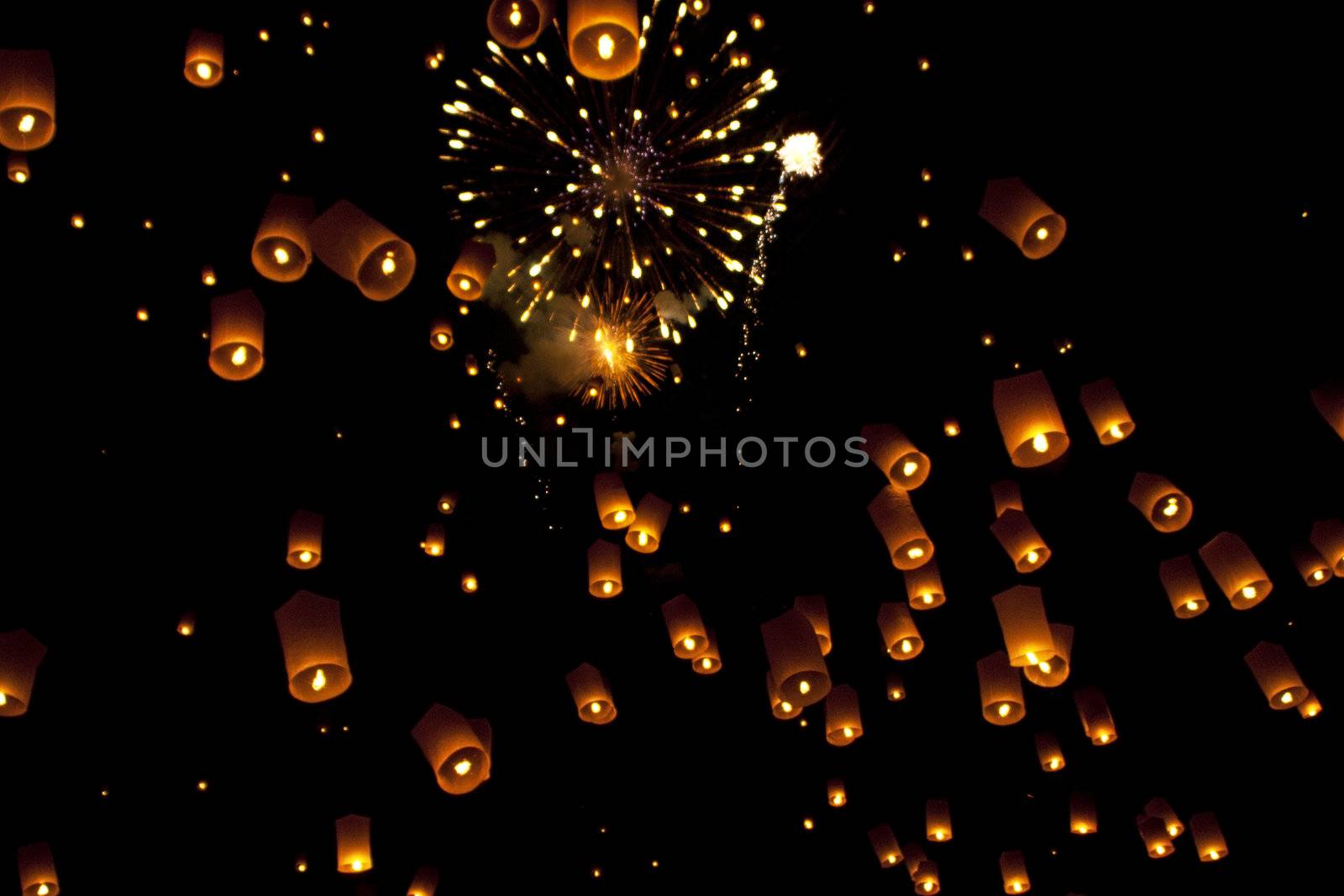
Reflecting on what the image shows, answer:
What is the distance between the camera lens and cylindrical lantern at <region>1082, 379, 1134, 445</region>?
8.98ft

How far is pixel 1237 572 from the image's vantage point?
2.70m

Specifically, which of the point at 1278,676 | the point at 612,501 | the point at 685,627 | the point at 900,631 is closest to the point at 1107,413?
the point at 900,631

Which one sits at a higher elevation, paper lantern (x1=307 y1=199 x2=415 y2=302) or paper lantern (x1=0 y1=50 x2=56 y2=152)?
paper lantern (x1=0 y1=50 x2=56 y2=152)

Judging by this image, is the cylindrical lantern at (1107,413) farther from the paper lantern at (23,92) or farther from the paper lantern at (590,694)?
the paper lantern at (23,92)

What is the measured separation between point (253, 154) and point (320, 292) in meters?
0.63

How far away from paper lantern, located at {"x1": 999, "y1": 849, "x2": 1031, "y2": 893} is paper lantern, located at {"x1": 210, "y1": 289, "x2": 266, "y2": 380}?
384cm

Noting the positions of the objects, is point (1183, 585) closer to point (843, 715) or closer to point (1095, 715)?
point (1095, 715)

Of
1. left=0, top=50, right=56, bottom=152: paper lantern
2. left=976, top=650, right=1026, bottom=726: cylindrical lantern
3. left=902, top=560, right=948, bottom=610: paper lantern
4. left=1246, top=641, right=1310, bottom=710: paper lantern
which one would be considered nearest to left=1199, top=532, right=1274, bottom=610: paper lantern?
left=1246, top=641, right=1310, bottom=710: paper lantern

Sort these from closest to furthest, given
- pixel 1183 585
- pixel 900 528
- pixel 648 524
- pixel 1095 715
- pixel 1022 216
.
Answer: pixel 1022 216 < pixel 900 528 < pixel 1183 585 < pixel 648 524 < pixel 1095 715

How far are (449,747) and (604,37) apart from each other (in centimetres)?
181

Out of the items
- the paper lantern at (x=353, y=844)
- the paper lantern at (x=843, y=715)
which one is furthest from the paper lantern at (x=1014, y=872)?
the paper lantern at (x=353, y=844)

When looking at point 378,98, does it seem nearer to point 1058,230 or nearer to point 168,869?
point 1058,230

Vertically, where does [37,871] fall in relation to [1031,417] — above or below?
below

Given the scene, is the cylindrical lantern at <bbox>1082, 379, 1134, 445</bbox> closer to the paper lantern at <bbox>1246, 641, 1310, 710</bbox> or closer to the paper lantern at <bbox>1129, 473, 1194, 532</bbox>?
the paper lantern at <bbox>1129, 473, 1194, 532</bbox>
